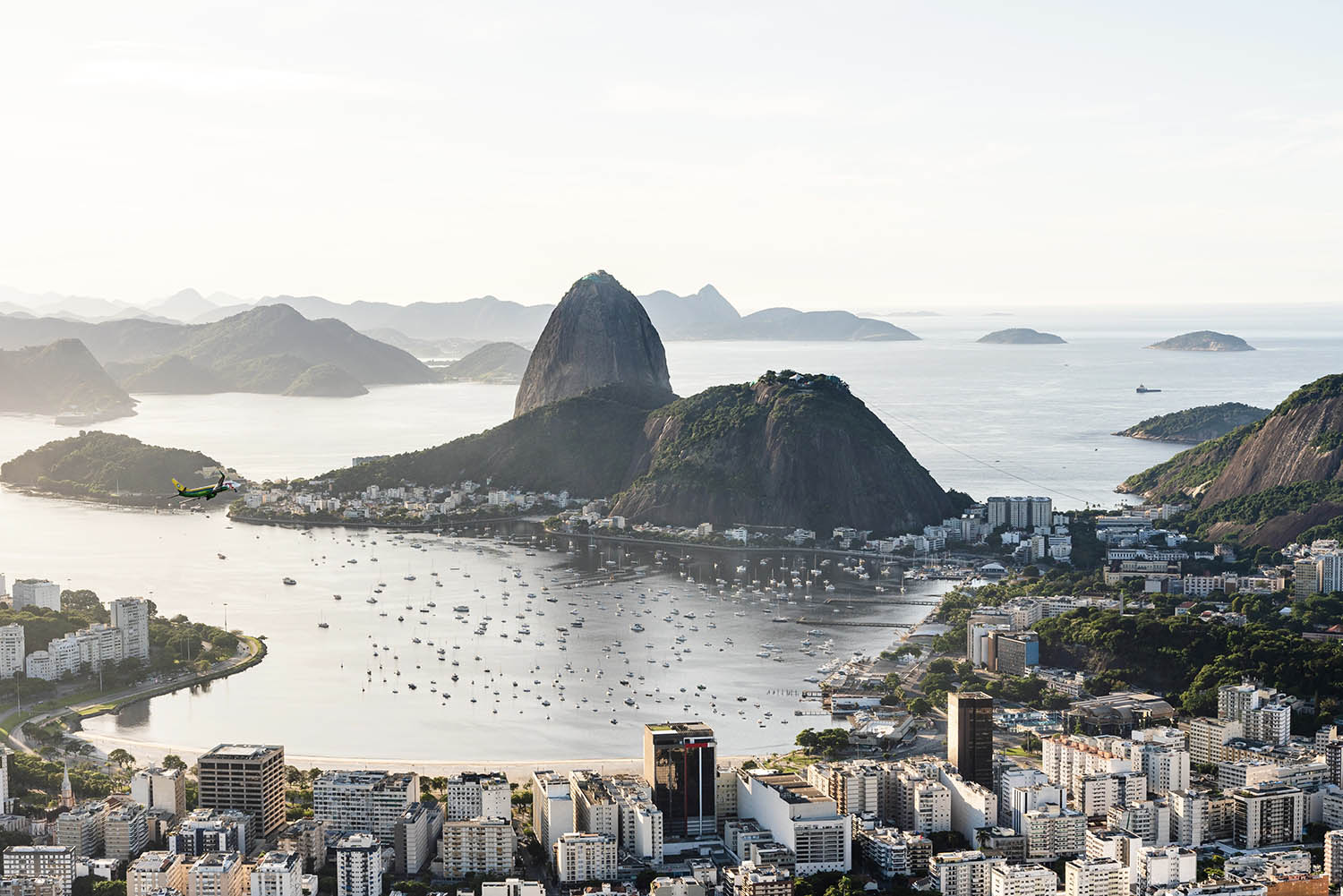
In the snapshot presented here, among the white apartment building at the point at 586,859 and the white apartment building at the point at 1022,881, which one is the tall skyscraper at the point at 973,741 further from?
the white apartment building at the point at 586,859

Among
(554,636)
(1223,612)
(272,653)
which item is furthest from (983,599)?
(272,653)

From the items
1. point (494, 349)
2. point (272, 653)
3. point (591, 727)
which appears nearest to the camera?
point (591, 727)

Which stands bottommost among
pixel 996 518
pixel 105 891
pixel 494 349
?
pixel 105 891

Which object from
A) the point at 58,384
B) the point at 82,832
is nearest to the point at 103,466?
the point at 58,384

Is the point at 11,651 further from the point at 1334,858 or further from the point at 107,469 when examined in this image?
the point at 107,469

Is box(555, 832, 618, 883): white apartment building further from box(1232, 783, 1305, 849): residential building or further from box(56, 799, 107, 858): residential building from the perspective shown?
box(1232, 783, 1305, 849): residential building

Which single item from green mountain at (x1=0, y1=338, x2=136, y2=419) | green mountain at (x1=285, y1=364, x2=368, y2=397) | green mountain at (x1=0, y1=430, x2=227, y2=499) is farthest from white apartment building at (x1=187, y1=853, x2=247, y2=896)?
green mountain at (x1=285, y1=364, x2=368, y2=397)

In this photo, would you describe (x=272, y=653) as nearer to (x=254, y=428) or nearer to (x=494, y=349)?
(x=254, y=428)

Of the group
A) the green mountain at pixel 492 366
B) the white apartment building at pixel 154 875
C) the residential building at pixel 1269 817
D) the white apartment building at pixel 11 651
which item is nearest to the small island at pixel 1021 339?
the green mountain at pixel 492 366
